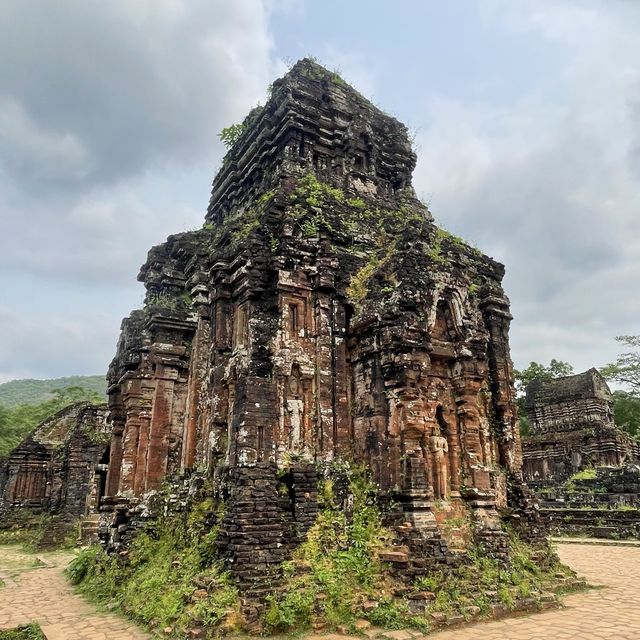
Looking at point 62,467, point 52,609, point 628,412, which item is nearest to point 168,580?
point 52,609

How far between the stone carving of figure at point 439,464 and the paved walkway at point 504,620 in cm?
203

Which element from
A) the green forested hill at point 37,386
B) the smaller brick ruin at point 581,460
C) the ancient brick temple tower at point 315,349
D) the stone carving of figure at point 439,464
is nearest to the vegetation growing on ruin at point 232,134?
the ancient brick temple tower at point 315,349

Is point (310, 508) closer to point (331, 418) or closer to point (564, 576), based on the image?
point (331, 418)

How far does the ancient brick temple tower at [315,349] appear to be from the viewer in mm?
8672

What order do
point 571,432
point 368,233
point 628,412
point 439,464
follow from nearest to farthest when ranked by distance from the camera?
1. point 439,464
2. point 368,233
3. point 571,432
4. point 628,412

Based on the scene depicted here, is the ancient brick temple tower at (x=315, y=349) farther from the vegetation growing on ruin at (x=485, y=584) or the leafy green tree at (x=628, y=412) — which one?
the leafy green tree at (x=628, y=412)

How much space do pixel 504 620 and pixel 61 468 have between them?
65.9 feet

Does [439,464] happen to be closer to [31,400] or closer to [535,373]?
[535,373]

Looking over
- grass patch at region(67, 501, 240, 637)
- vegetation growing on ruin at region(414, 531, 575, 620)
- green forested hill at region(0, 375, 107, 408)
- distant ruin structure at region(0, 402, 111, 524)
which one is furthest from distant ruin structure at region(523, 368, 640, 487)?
green forested hill at region(0, 375, 107, 408)

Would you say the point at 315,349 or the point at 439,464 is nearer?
the point at 439,464

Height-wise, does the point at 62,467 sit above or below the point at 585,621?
above

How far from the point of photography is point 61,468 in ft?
74.2

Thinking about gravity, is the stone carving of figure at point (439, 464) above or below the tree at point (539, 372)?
below

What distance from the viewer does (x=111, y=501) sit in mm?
12352
